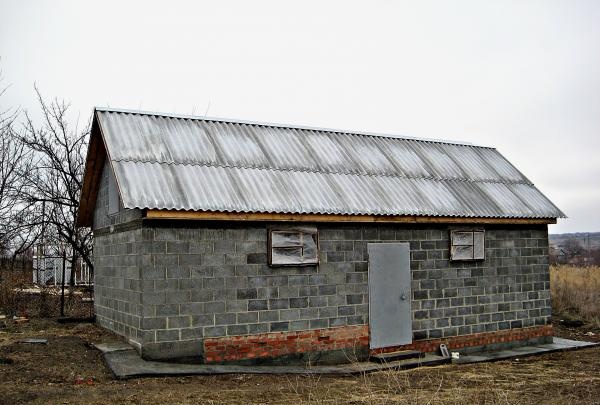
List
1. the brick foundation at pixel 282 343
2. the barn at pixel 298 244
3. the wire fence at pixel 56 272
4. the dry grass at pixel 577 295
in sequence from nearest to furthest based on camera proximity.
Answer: the barn at pixel 298 244 → the brick foundation at pixel 282 343 → the dry grass at pixel 577 295 → the wire fence at pixel 56 272

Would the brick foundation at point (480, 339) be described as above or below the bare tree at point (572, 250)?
below

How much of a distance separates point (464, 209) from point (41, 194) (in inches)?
620

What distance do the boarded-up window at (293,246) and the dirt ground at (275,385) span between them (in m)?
2.10

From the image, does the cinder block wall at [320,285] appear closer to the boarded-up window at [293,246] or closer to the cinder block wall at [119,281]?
the boarded-up window at [293,246]

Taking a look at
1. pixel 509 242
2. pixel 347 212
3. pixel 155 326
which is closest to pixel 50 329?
pixel 155 326

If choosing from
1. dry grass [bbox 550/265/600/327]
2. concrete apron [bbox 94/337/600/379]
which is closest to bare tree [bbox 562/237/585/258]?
dry grass [bbox 550/265/600/327]

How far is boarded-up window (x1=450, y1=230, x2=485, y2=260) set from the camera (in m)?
13.6

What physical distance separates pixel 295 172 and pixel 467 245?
426cm

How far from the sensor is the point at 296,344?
11.4 m

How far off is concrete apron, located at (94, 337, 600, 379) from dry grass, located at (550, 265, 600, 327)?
23.1 feet

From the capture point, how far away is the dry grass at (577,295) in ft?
65.6

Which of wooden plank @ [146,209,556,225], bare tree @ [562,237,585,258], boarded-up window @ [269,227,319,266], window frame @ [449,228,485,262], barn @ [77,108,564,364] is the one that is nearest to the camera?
wooden plank @ [146,209,556,225]

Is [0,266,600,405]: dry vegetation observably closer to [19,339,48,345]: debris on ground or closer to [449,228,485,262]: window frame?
[19,339,48,345]: debris on ground

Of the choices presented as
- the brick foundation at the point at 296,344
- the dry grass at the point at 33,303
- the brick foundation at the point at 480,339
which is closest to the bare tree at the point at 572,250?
the brick foundation at the point at 480,339
